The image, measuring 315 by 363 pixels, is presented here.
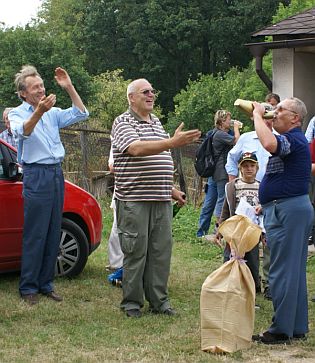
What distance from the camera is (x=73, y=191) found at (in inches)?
321

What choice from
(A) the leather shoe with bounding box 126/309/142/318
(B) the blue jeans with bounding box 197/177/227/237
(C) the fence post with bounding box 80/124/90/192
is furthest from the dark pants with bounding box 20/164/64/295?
(C) the fence post with bounding box 80/124/90/192

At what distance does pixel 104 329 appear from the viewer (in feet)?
20.2

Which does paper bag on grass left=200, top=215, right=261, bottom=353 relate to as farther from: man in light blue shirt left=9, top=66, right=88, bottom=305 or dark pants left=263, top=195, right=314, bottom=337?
man in light blue shirt left=9, top=66, right=88, bottom=305

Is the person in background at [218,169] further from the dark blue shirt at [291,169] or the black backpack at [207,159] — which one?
the dark blue shirt at [291,169]

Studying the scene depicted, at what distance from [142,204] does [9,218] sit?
1.67m

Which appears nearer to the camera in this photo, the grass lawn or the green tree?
the grass lawn

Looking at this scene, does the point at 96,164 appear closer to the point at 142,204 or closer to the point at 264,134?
the point at 142,204

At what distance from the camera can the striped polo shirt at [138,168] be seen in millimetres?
6367

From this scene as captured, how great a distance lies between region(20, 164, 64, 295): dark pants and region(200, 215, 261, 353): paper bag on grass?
6.54 ft

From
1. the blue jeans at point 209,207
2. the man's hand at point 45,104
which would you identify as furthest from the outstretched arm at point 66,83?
the blue jeans at point 209,207

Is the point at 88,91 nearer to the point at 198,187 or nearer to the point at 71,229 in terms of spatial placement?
the point at 198,187

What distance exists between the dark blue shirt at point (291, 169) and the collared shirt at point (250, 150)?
1.97 meters

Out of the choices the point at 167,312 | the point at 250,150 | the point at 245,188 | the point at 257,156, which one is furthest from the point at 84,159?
the point at 167,312

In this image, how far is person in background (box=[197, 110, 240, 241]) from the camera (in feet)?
35.6
